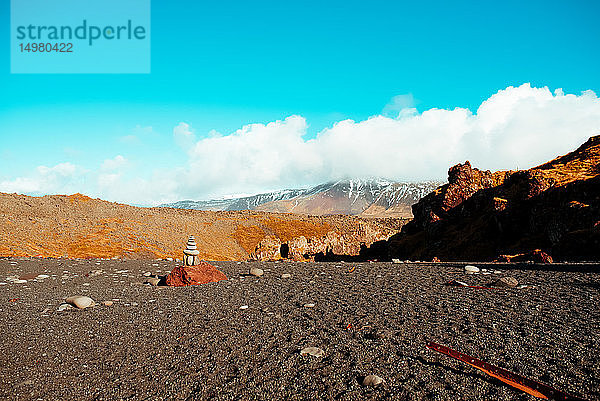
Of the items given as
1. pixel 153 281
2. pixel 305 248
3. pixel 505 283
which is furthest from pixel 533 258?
pixel 305 248

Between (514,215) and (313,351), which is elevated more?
(514,215)

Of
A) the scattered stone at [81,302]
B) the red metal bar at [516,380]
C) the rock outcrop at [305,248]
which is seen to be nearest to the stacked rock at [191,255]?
the scattered stone at [81,302]

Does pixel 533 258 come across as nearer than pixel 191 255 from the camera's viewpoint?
No

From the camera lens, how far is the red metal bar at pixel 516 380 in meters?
4.15

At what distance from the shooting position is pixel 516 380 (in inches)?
180

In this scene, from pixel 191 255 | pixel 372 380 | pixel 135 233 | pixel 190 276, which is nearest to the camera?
pixel 372 380

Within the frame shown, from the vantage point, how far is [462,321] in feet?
23.8

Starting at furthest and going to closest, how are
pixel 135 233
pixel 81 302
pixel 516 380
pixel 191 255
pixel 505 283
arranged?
pixel 135 233
pixel 191 255
pixel 505 283
pixel 81 302
pixel 516 380

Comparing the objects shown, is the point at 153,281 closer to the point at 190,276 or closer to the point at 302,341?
the point at 190,276

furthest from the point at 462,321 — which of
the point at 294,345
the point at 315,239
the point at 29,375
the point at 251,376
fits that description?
the point at 315,239

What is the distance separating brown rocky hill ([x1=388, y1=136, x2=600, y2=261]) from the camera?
19094 mm

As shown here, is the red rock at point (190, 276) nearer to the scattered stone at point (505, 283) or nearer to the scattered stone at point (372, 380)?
the scattered stone at point (372, 380)

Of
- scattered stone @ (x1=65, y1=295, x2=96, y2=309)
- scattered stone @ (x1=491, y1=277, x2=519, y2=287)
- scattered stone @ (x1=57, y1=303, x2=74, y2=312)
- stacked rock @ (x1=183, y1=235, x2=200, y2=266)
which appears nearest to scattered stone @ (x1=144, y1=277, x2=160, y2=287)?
stacked rock @ (x1=183, y1=235, x2=200, y2=266)

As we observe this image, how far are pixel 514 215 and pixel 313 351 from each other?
83.3 ft
